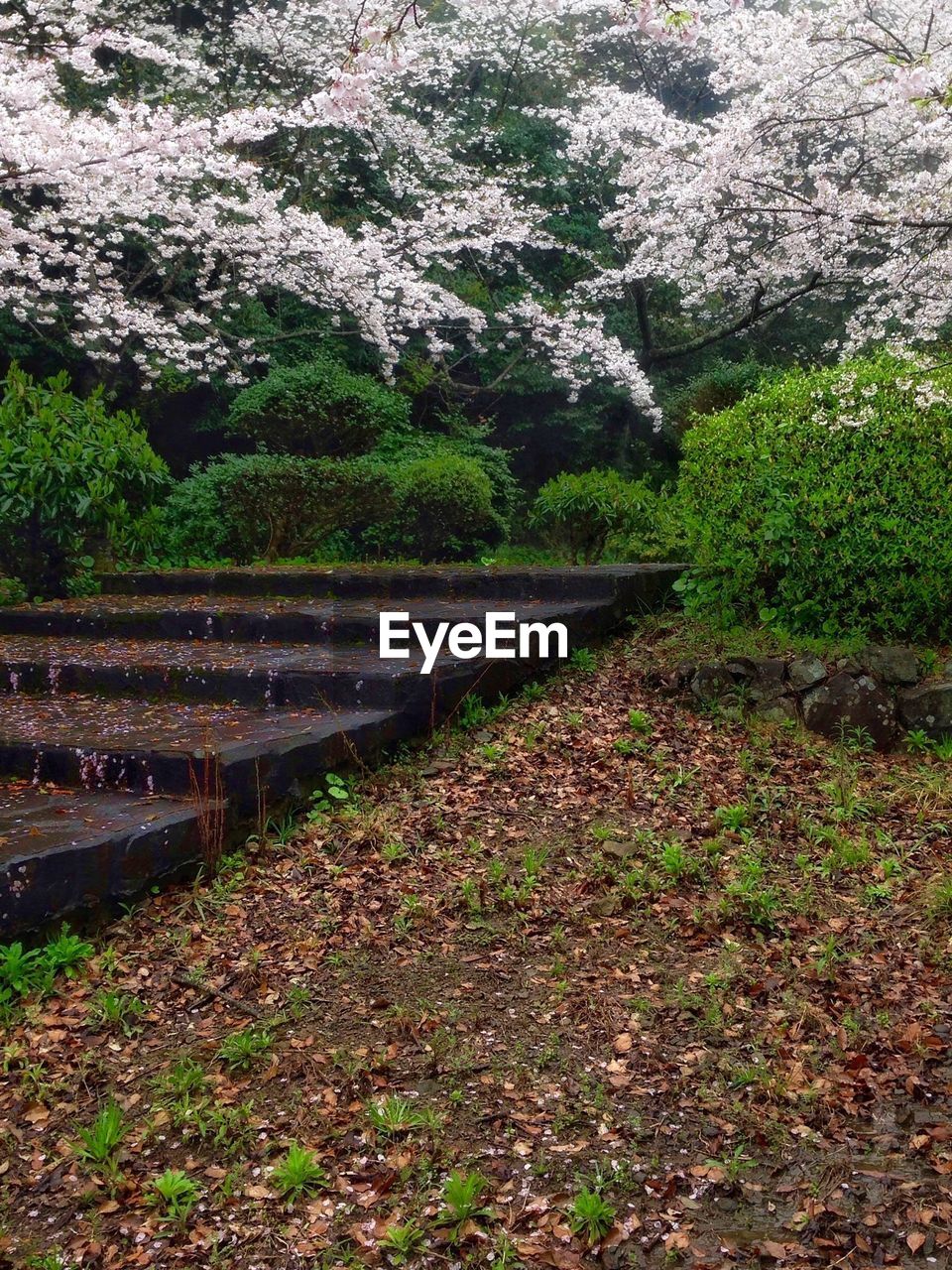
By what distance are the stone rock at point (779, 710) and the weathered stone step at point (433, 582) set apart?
1408 millimetres

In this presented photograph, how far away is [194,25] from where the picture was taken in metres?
12.7

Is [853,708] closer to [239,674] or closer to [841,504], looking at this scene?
[841,504]

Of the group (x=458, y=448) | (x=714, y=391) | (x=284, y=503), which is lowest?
(x=284, y=503)

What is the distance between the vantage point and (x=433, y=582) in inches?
267

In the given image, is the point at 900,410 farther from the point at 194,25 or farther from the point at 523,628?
the point at 194,25

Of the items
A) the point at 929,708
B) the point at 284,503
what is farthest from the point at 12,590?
the point at 929,708

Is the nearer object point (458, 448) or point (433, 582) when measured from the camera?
point (433, 582)

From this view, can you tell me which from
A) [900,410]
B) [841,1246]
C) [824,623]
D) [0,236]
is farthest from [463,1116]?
[0,236]

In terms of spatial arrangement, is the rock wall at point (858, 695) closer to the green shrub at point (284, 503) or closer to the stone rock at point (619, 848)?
the stone rock at point (619, 848)

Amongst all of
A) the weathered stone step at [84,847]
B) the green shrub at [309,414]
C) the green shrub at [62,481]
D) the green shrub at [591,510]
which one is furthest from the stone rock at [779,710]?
the green shrub at [309,414]

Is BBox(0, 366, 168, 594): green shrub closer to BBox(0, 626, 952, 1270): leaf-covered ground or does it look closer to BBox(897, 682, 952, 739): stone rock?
BBox(0, 626, 952, 1270): leaf-covered ground

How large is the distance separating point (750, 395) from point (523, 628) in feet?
6.97

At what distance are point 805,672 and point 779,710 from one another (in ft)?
0.80

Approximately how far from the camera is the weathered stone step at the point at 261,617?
5914mm
